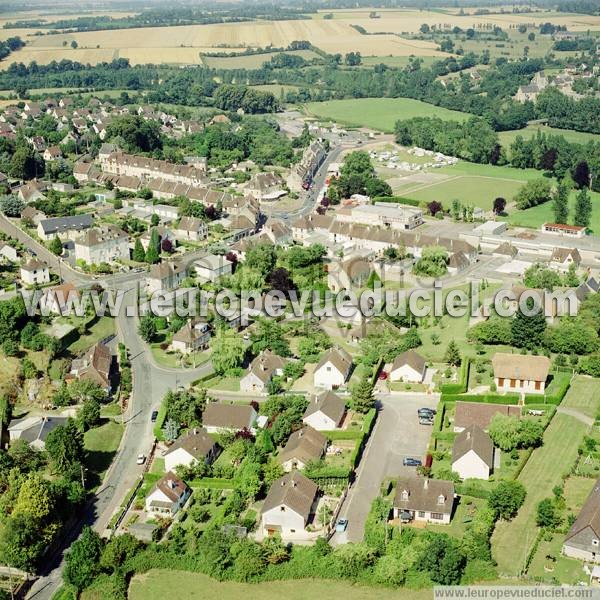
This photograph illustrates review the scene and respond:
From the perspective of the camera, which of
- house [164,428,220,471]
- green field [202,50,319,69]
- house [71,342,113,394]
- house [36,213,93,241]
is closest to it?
house [164,428,220,471]

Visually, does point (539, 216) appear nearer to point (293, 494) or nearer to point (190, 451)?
point (190, 451)

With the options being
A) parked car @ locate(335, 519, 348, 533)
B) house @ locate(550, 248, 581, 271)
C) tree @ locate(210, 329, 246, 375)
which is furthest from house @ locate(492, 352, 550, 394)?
house @ locate(550, 248, 581, 271)

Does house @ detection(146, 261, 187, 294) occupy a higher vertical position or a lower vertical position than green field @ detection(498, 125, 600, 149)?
higher

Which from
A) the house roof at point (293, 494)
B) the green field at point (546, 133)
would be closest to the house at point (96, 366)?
the house roof at point (293, 494)

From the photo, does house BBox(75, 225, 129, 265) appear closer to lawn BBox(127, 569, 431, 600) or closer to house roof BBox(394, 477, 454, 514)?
lawn BBox(127, 569, 431, 600)

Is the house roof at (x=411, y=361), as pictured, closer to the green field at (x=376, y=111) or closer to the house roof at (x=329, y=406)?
the house roof at (x=329, y=406)

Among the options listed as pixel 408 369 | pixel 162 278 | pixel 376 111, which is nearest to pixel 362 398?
pixel 408 369

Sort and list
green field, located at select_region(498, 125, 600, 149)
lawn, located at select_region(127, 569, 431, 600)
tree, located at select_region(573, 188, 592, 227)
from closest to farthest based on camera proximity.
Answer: lawn, located at select_region(127, 569, 431, 600) → tree, located at select_region(573, 188, 592, 227) → green field, located at select_region(498, 125, 600, 149)
